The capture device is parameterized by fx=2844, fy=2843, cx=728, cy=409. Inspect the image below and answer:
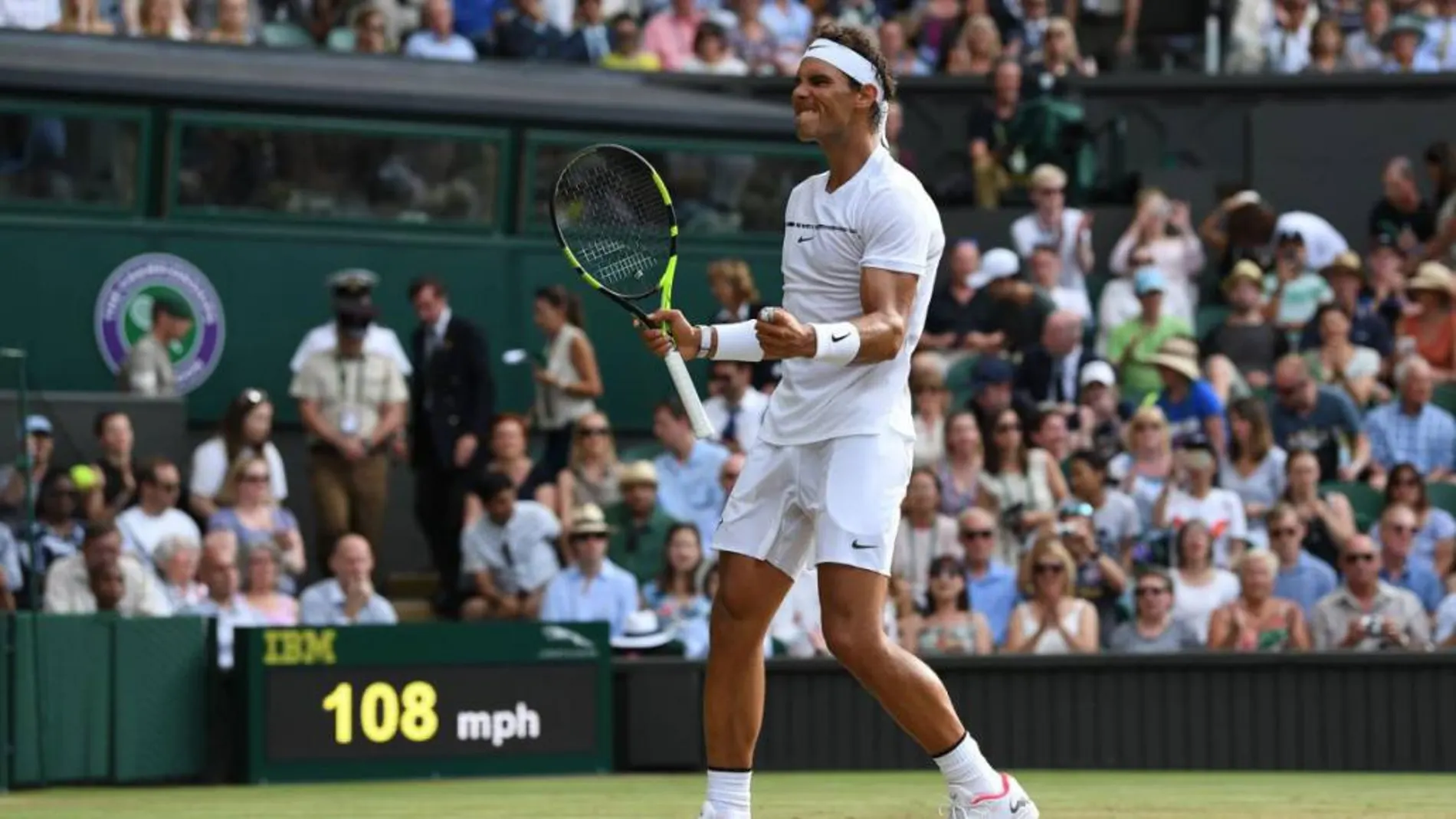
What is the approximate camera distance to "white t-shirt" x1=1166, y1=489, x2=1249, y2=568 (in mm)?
14016

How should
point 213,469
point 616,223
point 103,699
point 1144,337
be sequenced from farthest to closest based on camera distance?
point 1144,337
point 213,469
point 103,699
point 616,223

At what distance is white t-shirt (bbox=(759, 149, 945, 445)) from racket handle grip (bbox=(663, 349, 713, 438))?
1.34 feet

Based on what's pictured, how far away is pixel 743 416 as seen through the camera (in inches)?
605

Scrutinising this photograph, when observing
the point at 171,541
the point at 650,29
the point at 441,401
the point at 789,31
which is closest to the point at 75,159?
the point at 441,401

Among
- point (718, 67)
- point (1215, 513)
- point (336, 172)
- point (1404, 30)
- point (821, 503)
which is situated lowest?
point (1215, 513)

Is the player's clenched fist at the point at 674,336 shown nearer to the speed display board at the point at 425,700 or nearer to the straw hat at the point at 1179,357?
the speed display board at the point at 425,700

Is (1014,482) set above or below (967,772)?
above

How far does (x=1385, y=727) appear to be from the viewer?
41.1 feet

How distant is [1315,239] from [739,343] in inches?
435

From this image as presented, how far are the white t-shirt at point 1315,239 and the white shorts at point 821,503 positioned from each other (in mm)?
10267

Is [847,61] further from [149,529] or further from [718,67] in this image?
[718,67]

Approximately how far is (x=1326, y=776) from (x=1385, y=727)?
0.59 meters

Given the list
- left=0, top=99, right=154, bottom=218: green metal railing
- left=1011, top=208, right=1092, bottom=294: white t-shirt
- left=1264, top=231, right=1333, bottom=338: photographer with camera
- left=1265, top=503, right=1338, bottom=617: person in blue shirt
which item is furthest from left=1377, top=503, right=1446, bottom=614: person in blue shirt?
left=0, top=99, right=154, bottom=218: green metal railing

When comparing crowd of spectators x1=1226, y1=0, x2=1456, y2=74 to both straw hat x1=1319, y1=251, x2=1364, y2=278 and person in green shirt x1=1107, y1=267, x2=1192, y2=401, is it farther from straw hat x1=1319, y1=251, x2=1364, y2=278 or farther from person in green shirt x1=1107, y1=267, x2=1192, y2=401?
person in green shirt x1=1107, y1=267, x2=1192, y2=401
